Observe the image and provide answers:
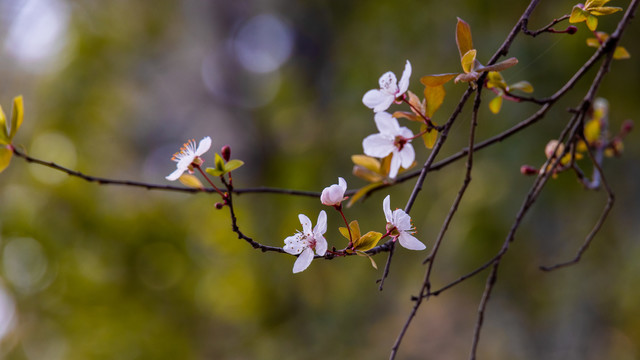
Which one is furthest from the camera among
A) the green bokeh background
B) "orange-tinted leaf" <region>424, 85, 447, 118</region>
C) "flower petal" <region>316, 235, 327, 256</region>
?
the green bokeh background

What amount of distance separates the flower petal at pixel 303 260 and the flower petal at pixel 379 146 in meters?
0.15

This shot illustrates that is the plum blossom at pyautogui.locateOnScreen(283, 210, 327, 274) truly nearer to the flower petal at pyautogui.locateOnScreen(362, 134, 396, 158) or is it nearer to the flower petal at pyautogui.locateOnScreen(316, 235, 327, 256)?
the flower petal at pyautogui.locateOnScreen(316, 235, 327, 256)

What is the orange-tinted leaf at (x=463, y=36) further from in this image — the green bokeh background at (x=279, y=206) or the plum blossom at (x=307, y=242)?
the green bokeh background at (x=279, y=206)

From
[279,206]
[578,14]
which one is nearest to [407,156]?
[578,14]

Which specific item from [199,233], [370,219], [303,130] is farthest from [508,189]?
[199,233]

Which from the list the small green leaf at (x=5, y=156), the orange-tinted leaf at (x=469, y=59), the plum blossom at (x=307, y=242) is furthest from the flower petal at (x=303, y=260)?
the small green leaf at (x=5, y=156)

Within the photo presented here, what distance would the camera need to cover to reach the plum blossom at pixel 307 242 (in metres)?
0.52

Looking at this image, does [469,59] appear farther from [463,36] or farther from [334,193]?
[334,193]

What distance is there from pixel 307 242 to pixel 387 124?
169mm

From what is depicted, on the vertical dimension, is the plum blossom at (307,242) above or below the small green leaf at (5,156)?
below

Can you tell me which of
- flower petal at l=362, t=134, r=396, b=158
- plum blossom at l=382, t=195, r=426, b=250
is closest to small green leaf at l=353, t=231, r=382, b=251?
plum blossom at l=382, t=195, r=426, b=250

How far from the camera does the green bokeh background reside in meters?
1.91

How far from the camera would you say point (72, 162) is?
2.06 meters

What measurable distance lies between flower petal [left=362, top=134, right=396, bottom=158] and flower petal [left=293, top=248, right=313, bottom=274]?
0.15 metres
